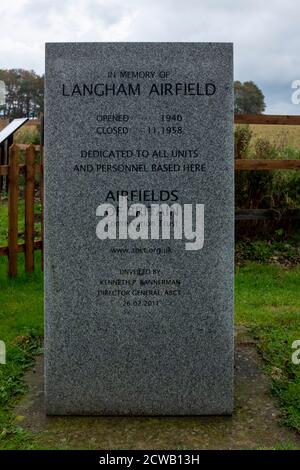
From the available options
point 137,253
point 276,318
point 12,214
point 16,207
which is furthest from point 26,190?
point 137,253

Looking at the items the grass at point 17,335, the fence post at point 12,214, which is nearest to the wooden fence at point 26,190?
the fence post at point 12,214

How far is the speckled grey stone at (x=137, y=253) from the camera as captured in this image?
10.6ft

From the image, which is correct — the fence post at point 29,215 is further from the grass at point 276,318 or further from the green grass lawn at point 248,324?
the grass at point 276,318

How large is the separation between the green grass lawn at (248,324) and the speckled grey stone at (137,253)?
1.28ft

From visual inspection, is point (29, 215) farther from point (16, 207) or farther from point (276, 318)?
point (276, 318)

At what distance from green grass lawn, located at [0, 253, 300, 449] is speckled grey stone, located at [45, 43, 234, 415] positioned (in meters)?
0.39

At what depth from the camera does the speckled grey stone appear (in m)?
3.24

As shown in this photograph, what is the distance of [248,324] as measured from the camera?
17.7 ft

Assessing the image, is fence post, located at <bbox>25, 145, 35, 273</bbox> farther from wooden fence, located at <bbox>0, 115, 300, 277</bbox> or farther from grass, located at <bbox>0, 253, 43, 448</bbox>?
grass, located at <bbox>0, 253, 43, 448</bbox>

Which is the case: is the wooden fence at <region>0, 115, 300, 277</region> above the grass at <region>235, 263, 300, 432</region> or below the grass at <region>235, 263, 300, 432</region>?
above

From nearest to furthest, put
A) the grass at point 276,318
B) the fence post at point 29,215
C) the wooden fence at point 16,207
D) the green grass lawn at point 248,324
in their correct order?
the green grass lawn at point 248,324 → the grass at point 276,318 → the wooden fence at point 16,207 → the fence post at point 29,215

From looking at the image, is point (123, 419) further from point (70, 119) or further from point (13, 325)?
point (13, 325)

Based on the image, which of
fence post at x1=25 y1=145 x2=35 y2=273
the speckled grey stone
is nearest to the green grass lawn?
fence post at x1=25 y1=145 x2=35 y2=273

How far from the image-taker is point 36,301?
19.6 feet
